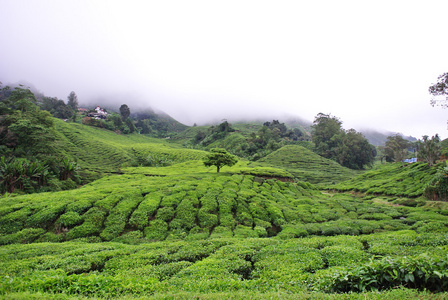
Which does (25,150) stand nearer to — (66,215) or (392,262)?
(66,215)

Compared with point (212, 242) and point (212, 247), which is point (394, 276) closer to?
point (212, 247)

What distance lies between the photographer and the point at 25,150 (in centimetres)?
3559

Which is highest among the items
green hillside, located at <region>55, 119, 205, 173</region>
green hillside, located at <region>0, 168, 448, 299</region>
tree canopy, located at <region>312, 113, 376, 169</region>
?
tree canopy, located at <region>312, 113, 376, 169</region>

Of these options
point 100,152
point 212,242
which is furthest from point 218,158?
point 100,152

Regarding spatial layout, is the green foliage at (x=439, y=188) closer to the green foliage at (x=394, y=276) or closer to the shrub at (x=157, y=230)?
the green foliage at (x=394, y=276)

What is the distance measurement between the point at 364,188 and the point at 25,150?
63009mm

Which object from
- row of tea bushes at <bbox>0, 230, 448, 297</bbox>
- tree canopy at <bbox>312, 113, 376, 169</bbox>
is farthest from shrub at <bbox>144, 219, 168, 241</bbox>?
tree canopy at <bbox>312, 113, 376, 169</bbox>

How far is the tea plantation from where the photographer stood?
6086 millimetres

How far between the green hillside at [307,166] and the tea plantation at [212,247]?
34.7 metres

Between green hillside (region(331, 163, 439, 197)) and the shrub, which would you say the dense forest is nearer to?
the shrub

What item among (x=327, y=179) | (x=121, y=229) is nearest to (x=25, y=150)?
(x=121, y=229)

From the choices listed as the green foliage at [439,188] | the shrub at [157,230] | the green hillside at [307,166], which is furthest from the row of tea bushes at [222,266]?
the green hillside at [307,166]

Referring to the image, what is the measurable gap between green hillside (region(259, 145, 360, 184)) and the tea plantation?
34660mm

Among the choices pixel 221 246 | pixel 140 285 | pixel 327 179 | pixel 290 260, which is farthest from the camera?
pixel 327 179
